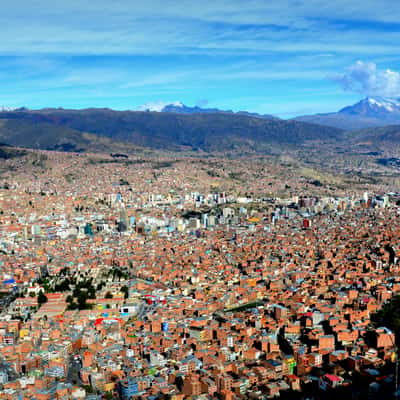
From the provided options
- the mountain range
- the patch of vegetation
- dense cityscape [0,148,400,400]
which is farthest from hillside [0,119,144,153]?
the patch of vegetation

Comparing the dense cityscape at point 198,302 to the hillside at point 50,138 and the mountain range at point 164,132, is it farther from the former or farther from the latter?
the mountain range at point 164,132

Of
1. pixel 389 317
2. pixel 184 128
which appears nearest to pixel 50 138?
pixel 184 128

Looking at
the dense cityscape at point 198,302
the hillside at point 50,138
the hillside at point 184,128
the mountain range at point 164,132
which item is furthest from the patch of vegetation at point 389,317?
the hillside at point 184,128

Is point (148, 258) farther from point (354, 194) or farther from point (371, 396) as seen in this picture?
point (354, 194)

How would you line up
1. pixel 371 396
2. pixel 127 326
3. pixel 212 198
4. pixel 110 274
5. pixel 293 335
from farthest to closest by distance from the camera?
pixel 212 198 → pixel 110 274 → pixel 127 326 → pixel 293 335 → pixel 371 396

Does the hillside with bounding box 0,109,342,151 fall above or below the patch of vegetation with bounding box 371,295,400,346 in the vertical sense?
above

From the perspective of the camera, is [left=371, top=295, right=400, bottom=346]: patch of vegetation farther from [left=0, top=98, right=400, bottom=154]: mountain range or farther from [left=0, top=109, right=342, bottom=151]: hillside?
[left=0, top=109, right=342, bottom=151]: hillside

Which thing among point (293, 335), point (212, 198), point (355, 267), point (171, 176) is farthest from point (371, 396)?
point (171, 176)

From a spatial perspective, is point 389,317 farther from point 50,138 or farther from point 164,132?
point 164,132
